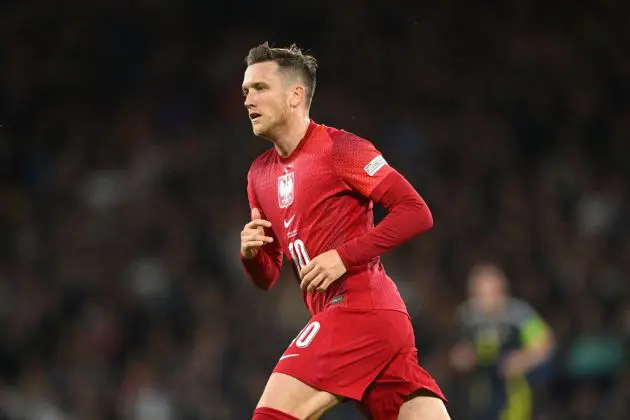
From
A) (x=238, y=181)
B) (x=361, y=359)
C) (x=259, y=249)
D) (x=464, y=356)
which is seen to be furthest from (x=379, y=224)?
(x=238, y=181)

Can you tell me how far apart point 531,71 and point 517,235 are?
8.98 ft

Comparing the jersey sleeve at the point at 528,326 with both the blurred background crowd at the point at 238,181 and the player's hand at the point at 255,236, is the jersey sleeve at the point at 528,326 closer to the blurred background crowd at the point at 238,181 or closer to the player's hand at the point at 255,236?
the blurred background crowd at the point at 238,181

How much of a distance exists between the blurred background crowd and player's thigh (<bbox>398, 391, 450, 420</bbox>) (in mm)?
5685

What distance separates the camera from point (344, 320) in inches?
175

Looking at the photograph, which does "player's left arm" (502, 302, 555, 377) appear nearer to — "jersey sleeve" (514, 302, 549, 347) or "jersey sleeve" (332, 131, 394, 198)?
"jersey sleeve" (514, 302, 549, 347)

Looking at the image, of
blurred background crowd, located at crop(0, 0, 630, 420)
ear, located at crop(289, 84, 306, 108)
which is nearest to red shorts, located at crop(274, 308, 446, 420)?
ear, located at crop(289, 84, 306, 108)

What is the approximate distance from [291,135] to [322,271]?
678 millimetres

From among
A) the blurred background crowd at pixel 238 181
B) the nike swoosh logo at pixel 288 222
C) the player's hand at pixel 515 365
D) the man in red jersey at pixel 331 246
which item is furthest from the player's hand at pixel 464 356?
the nike swoosh logo at pixel 288 222

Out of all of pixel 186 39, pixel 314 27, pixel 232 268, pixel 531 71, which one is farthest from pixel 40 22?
pixel 531 71

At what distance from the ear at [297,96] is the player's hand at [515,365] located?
517 centimetres

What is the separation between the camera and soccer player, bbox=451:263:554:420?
938 cm

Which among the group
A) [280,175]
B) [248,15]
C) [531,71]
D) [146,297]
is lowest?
[146,297]

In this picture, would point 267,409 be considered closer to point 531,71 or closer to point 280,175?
point 280,175

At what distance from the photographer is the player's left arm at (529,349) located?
9305 mm
